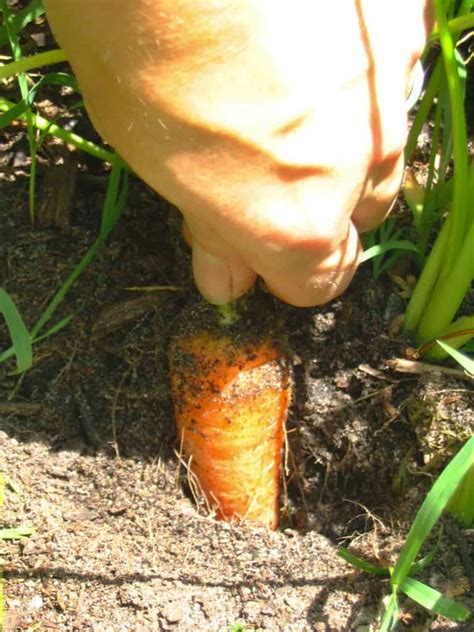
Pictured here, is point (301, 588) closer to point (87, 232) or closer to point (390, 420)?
point (390, 420)

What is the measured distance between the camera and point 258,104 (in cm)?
78

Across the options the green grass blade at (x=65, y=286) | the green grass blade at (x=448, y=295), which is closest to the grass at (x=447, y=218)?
the green grass blade at (x=448, y=295)

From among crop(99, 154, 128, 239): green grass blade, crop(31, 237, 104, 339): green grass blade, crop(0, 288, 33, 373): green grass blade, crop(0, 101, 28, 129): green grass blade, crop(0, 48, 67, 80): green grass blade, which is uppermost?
crop(0, 48, 67, 80): green grass blade

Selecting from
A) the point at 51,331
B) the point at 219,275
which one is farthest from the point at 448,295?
the point at 51,331

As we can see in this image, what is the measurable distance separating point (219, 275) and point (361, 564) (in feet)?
1.33

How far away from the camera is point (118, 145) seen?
2.82 feet

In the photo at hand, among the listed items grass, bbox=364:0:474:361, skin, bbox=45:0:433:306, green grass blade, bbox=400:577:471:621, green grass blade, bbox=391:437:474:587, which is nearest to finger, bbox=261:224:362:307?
skin, bbox=45:0:433:306

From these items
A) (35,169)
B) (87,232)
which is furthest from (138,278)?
(35,169)

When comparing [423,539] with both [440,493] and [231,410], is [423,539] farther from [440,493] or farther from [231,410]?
[231,410]

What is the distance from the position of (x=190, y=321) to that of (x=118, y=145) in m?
0.40

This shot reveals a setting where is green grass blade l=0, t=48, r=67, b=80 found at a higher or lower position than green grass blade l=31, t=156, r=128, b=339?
higher

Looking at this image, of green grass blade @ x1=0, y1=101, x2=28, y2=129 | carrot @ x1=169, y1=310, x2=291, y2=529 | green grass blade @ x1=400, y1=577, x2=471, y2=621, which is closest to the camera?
green grass blade @ x1=400, y1=577, x2=471, y2=621

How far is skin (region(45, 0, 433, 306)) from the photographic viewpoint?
29.3 inches

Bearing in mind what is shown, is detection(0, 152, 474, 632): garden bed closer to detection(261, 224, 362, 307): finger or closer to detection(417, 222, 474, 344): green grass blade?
detection(417, 222, 474, 344): green grass blade
